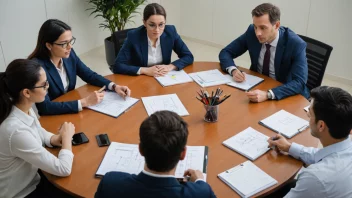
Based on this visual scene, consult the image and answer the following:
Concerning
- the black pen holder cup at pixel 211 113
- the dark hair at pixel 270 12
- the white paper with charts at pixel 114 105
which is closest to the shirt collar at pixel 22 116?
the white paper with charts at pixel 114 105

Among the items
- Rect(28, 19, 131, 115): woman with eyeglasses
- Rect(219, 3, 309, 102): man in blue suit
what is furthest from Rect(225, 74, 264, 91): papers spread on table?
Rect(28, 19, 131, 115): woman with eyeglasses

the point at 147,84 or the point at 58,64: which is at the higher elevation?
the point at 58,64

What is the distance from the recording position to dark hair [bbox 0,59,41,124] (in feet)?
5.72

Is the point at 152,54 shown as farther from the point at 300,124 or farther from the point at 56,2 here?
the point at 56,2

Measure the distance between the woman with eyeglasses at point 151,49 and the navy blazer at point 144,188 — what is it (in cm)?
149

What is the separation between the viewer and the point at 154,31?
9.29 feet

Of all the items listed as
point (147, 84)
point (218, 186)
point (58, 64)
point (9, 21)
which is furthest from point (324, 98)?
point (9, 21)

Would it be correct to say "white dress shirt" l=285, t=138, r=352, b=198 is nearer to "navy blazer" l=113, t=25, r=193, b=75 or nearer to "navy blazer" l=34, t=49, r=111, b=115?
"navy blazer" l=34, t=49, r=111, b=115

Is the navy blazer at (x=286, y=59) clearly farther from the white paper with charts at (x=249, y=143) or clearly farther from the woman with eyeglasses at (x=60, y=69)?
the woman with eyeglasses at (x=60, y=69)

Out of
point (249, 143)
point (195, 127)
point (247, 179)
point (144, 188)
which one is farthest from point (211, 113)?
point (144, 188)

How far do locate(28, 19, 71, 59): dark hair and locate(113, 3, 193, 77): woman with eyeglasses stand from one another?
598 millimetres

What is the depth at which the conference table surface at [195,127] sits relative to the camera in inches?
65.6

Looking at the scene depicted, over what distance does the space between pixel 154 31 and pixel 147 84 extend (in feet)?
1.63

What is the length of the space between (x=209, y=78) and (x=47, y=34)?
1.20 m
